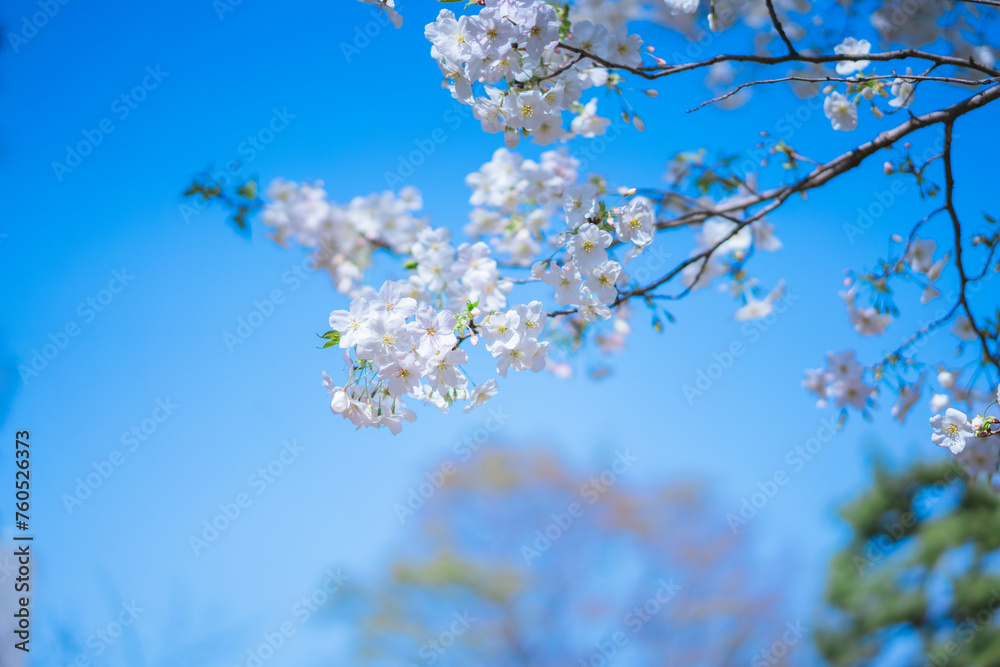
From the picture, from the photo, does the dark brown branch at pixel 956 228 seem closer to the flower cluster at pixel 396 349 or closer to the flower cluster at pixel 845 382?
the flower cluster at pixel 845 382

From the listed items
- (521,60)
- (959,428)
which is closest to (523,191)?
(521,60)

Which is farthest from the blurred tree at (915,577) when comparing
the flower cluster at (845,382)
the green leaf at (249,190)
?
the green leaf at (249,190)

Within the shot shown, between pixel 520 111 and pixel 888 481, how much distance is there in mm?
5954

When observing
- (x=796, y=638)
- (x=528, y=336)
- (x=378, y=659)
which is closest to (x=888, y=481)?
(x=796, y=638)

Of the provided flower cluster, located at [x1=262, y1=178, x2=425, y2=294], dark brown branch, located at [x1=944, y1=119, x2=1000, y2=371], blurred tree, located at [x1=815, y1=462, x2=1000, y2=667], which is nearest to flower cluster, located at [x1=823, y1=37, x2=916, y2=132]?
dark brown branch, located at [x1=944, y1=119, x2=1000, y2=371]

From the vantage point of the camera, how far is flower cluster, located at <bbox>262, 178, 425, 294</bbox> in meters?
2.79

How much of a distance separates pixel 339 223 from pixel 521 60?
5.42 ft

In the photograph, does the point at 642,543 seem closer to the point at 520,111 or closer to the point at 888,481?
the point at 888,481

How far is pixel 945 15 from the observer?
296 centimetres

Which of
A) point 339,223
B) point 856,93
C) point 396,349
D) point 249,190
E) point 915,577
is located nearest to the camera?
point 396,349

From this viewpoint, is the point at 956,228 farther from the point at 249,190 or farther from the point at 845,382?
the point at 249,190

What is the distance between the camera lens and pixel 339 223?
2863 mm

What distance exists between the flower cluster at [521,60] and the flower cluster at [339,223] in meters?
1.24

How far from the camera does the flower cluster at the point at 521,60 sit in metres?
1.32
